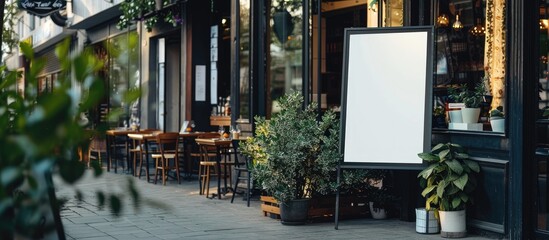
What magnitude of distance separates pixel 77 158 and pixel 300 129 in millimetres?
7145

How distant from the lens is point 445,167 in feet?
26.7

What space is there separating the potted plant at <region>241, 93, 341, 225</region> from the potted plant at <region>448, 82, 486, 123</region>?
4.55ft

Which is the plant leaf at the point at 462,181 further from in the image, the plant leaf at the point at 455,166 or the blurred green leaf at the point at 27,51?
the blurred green leaf at the point at 27,51

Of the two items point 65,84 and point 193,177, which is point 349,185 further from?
point 65,84

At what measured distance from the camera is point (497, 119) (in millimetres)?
7988

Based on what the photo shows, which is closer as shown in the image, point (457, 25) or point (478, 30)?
point (478, 30)

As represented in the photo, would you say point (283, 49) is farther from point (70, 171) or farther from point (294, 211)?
point (70, 171)

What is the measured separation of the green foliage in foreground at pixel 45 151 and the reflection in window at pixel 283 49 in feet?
32.3

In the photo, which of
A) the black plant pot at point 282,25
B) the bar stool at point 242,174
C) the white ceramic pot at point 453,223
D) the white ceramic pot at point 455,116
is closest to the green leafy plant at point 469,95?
the white ceramic pot at point 455,116

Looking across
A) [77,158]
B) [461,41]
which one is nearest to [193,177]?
[461,41]

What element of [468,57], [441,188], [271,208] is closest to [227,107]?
[271,208]

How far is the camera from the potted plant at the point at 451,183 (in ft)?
26.4

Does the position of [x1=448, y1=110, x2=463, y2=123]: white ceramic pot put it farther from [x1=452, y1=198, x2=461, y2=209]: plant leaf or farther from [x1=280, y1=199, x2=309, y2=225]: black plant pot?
[x1=280, y1=199, x2=309, y2=225]: black plant pot

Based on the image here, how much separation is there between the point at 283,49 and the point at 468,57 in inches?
217
